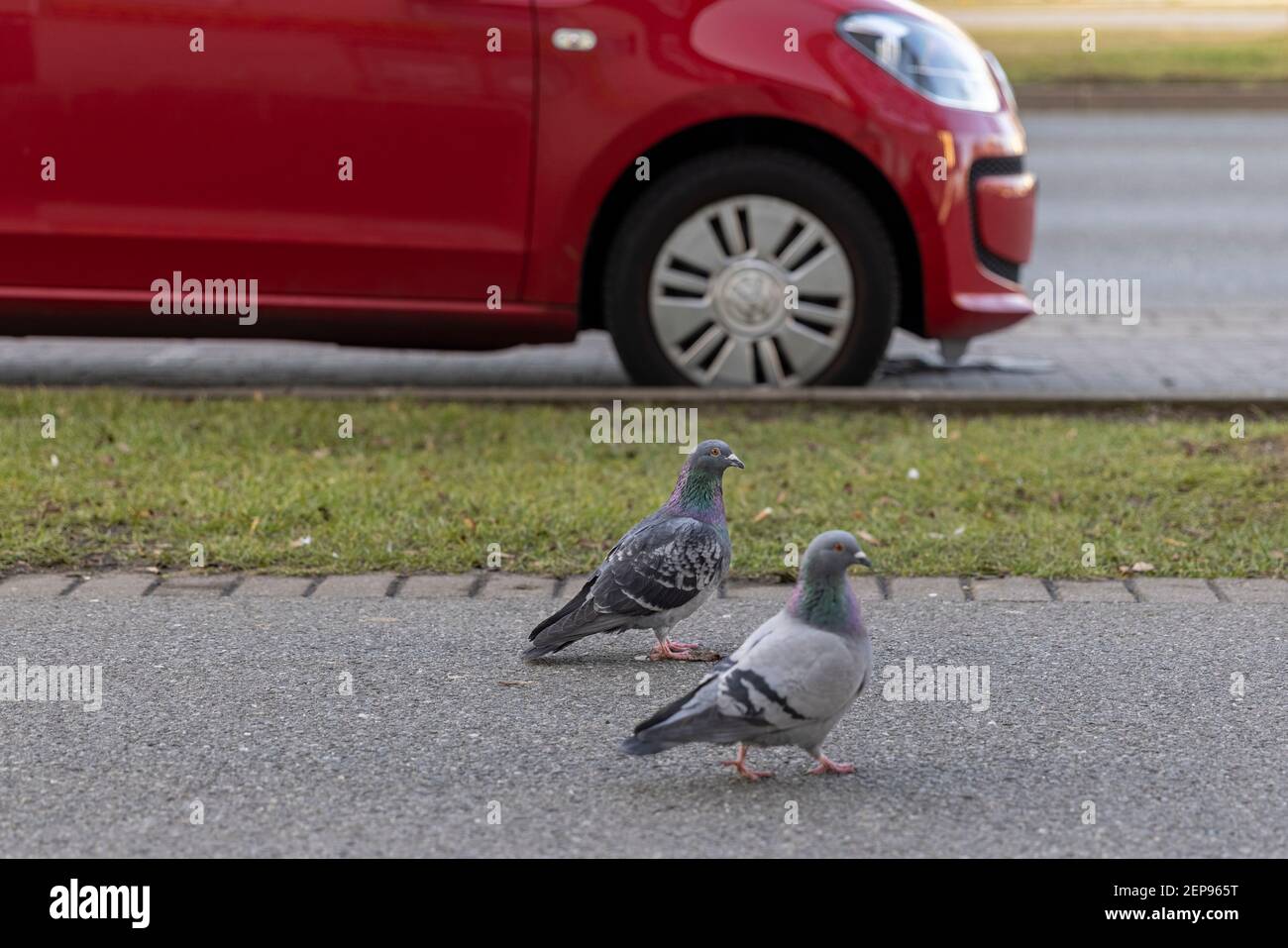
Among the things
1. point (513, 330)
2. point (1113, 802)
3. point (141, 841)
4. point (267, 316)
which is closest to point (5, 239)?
point (267, 316)

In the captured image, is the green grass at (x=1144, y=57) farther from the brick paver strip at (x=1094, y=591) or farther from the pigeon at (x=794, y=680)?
the pigeon at (x=794, y=680)

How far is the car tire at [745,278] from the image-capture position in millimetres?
7270

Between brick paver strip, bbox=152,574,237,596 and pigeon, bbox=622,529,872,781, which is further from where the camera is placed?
brick paver strip, bbox=152,574,237,596

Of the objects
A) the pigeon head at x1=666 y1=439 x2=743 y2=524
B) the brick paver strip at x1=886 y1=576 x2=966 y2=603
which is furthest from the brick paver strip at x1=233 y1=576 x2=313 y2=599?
the brick paver strip at x1=886 y1=576 x2=966 y2=603

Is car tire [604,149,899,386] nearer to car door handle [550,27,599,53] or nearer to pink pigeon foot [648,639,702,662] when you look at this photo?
car door handle [550,27,599,53]

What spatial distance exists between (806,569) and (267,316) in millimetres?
4024

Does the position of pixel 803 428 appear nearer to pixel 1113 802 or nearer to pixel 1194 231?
pixel 1113 802

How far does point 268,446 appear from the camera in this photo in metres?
6.66

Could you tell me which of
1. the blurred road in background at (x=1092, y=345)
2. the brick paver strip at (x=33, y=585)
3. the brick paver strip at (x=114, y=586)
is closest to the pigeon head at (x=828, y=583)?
the brick paver strip at (x=114, y=586)

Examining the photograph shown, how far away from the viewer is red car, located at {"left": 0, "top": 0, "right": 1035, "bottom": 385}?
702cm

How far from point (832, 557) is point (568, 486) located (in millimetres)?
2525

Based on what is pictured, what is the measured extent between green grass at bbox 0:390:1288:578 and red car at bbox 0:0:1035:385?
399mm

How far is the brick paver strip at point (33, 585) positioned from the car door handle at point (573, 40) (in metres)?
2.92

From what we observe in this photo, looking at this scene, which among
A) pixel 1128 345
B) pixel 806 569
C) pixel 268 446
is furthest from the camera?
pixel 1128 345
